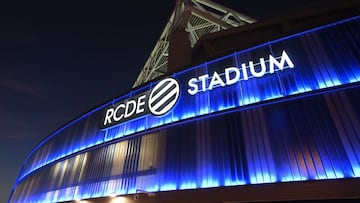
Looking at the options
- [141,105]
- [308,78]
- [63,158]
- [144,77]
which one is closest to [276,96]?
[308,78]

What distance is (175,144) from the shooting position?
30.9 ft

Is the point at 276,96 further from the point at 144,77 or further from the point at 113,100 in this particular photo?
the point at 144,77

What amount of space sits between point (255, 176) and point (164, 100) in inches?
224

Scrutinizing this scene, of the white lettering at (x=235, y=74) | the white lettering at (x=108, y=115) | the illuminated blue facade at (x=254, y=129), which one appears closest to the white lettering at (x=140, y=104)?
the illuminated blue facade at (x=254, y=129)

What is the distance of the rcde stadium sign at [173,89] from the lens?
8773 millimetres

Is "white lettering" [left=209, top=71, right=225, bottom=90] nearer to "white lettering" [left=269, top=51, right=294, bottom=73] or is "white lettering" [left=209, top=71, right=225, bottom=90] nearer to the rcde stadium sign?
the rcde stadium sign

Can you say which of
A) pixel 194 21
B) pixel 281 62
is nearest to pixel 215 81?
pixel 281 62

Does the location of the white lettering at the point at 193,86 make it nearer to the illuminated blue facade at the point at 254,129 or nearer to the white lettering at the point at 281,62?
the illuminated blue facade at the point at 254,129

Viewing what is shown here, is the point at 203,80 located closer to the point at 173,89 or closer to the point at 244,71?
the point at 173,89

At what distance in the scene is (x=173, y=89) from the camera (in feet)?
35.2

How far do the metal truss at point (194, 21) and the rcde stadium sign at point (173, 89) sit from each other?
362 inches

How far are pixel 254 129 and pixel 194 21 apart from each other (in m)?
16.8

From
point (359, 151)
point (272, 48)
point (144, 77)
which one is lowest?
point (359, 151)

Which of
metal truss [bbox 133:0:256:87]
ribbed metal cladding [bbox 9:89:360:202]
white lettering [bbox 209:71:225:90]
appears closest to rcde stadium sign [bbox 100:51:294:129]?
white lettering [bbox 209:71:225:90]
